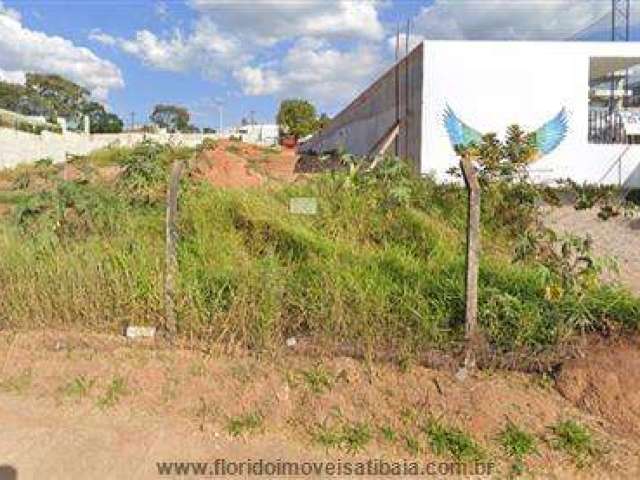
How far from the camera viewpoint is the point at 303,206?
6566 mm

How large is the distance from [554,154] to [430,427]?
42.3ft

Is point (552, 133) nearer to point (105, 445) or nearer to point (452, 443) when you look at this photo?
point (452, 443)

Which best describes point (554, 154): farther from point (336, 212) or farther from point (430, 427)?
point (430, 427)

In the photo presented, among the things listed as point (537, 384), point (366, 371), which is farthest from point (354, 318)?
point (537, 384)

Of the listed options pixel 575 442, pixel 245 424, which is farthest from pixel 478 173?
pixel 245 424

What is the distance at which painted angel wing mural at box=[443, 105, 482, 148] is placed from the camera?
48.0 ft

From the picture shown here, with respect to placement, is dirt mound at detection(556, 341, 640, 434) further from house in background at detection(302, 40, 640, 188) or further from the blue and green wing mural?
the blue and green wing mural

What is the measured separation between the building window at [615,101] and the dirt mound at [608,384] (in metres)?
13.6

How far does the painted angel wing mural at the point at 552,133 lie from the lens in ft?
48.5

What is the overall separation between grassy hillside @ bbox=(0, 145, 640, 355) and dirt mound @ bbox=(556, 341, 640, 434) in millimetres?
247

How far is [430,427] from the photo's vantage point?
3.55 metres

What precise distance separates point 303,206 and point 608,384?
3.64 metres

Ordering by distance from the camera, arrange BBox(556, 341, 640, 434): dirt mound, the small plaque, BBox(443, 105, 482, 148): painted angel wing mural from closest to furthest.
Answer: BBox(556, 341, 640, 434): dirt mound
the small plaque
BBox(443, 105, 482, 148): painted angel wing mural

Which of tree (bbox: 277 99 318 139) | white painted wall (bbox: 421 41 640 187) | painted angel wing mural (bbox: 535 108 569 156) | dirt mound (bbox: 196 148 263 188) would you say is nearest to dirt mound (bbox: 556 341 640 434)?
white painted wall (bbox: 421 41 640 187)
